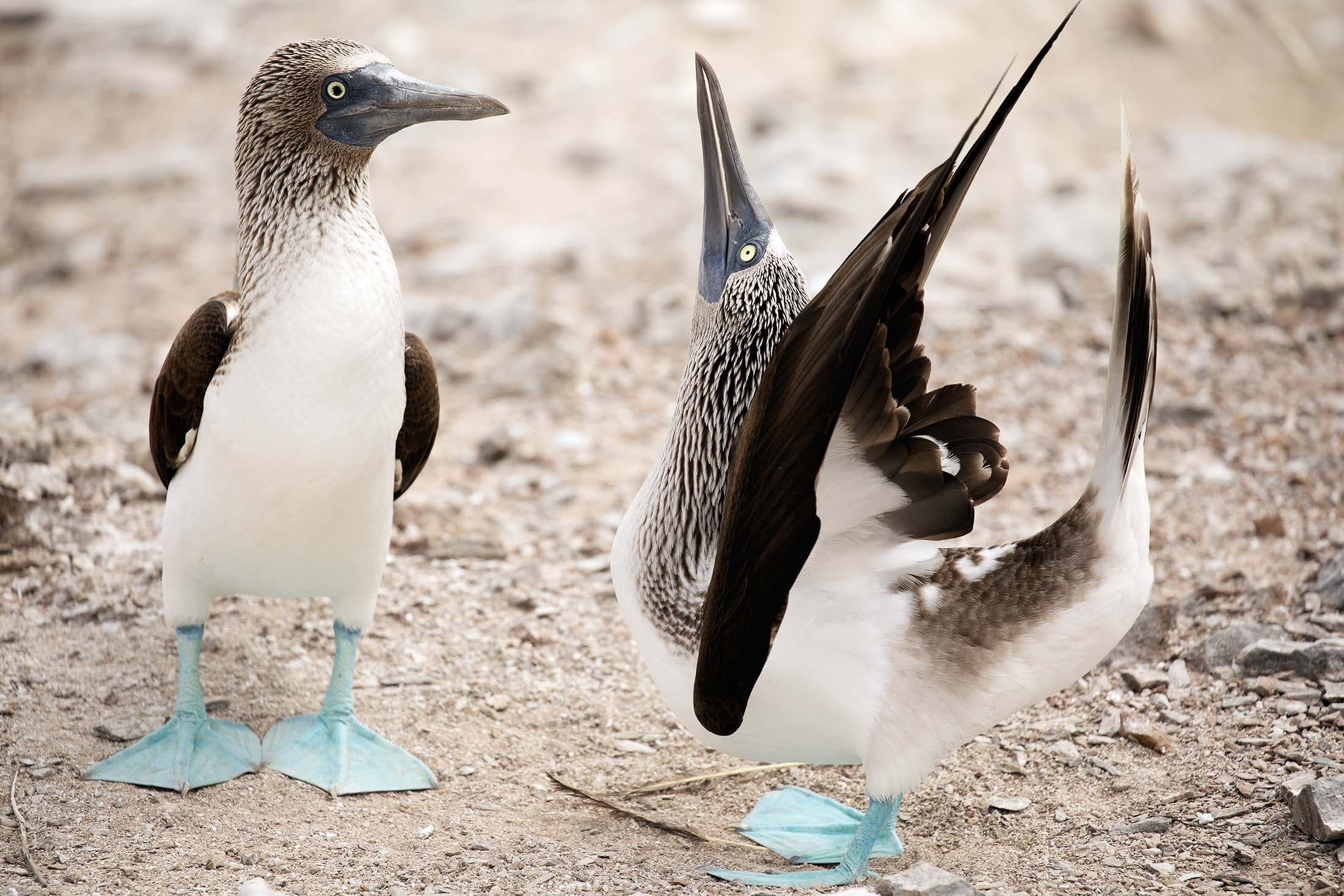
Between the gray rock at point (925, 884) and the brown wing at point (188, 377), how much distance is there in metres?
2.25

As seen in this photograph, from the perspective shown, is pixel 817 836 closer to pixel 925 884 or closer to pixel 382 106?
pixel 925 884

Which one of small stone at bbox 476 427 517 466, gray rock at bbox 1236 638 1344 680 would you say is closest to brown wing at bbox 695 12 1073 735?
gray rock at bbox 1236 638 1344 680

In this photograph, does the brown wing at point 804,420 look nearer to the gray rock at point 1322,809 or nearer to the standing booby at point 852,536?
the standing booby at point 852,536

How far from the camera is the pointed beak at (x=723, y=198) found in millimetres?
3494

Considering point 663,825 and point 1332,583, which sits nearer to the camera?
point 663,825

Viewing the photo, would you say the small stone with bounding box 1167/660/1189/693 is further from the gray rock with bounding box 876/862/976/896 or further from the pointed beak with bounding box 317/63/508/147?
the pointed beak with bounding box 317/63/508/147

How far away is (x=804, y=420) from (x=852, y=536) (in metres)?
0.51

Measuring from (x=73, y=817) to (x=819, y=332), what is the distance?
2476 millimetres

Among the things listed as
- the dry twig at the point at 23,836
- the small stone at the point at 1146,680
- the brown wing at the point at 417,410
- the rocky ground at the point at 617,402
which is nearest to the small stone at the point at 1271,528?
the rocky ground at the point at 617,402

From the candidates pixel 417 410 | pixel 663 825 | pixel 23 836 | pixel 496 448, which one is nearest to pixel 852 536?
pixel 663 825

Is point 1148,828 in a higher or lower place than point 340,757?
higher

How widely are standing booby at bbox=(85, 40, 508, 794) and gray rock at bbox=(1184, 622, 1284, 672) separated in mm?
2459

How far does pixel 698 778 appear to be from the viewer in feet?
12.9

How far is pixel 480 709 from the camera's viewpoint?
425cm
